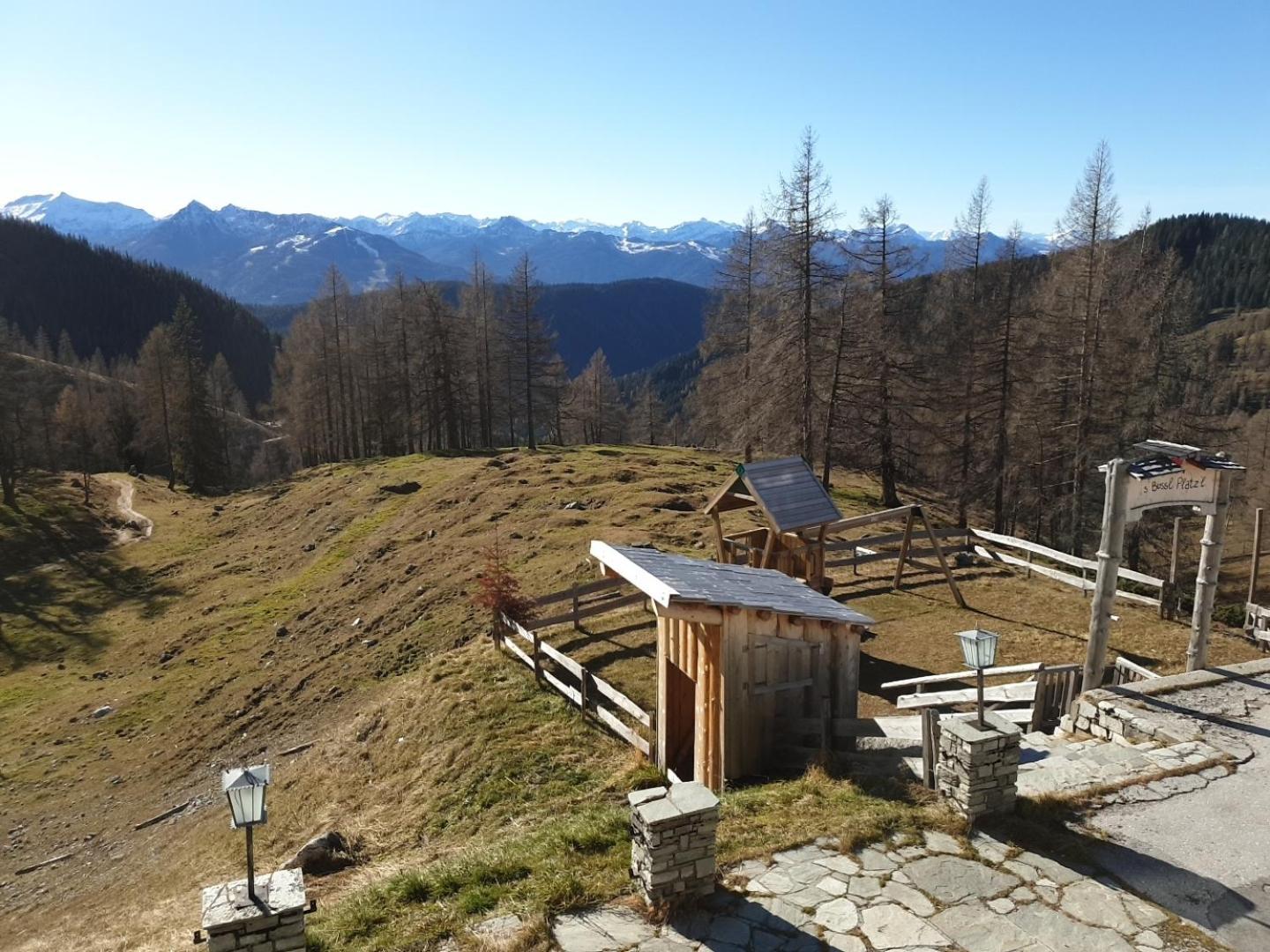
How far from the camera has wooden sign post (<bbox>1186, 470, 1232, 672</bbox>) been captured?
11.3 meters

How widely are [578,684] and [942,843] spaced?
325 inches

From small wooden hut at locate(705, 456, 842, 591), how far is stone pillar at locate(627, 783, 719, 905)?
31.9 ft

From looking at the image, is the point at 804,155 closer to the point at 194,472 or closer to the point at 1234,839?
the point at 1234,839

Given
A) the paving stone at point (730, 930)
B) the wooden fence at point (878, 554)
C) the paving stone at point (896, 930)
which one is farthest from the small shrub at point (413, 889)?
the wooden fence at point (878, 554)

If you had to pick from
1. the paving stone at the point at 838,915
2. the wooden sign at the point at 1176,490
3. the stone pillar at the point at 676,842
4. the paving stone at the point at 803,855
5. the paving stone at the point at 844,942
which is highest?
the wooden sign at the point at 1176,490

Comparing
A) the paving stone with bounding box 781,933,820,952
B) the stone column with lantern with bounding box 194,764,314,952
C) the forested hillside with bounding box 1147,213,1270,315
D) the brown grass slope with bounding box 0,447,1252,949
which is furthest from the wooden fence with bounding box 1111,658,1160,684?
the forested hillside with bounding box 1147,213,1270,315

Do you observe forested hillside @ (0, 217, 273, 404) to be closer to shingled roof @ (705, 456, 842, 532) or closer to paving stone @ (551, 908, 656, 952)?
shingled roof @ (705, 456, 842, 532)

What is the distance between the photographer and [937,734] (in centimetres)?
869

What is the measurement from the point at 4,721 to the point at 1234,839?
3129 cm

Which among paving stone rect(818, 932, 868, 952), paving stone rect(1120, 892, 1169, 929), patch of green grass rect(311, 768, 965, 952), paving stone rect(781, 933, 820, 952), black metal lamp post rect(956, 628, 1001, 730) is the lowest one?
patch of green grass rect(311, 768, 965, 952)

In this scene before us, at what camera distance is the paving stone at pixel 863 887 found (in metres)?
6.98

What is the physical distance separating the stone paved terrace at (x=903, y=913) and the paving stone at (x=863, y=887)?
0.01m

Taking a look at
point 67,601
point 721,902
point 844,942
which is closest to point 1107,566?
point 844,942

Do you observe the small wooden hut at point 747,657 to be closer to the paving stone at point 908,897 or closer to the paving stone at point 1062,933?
the paving stone at point 908,897
